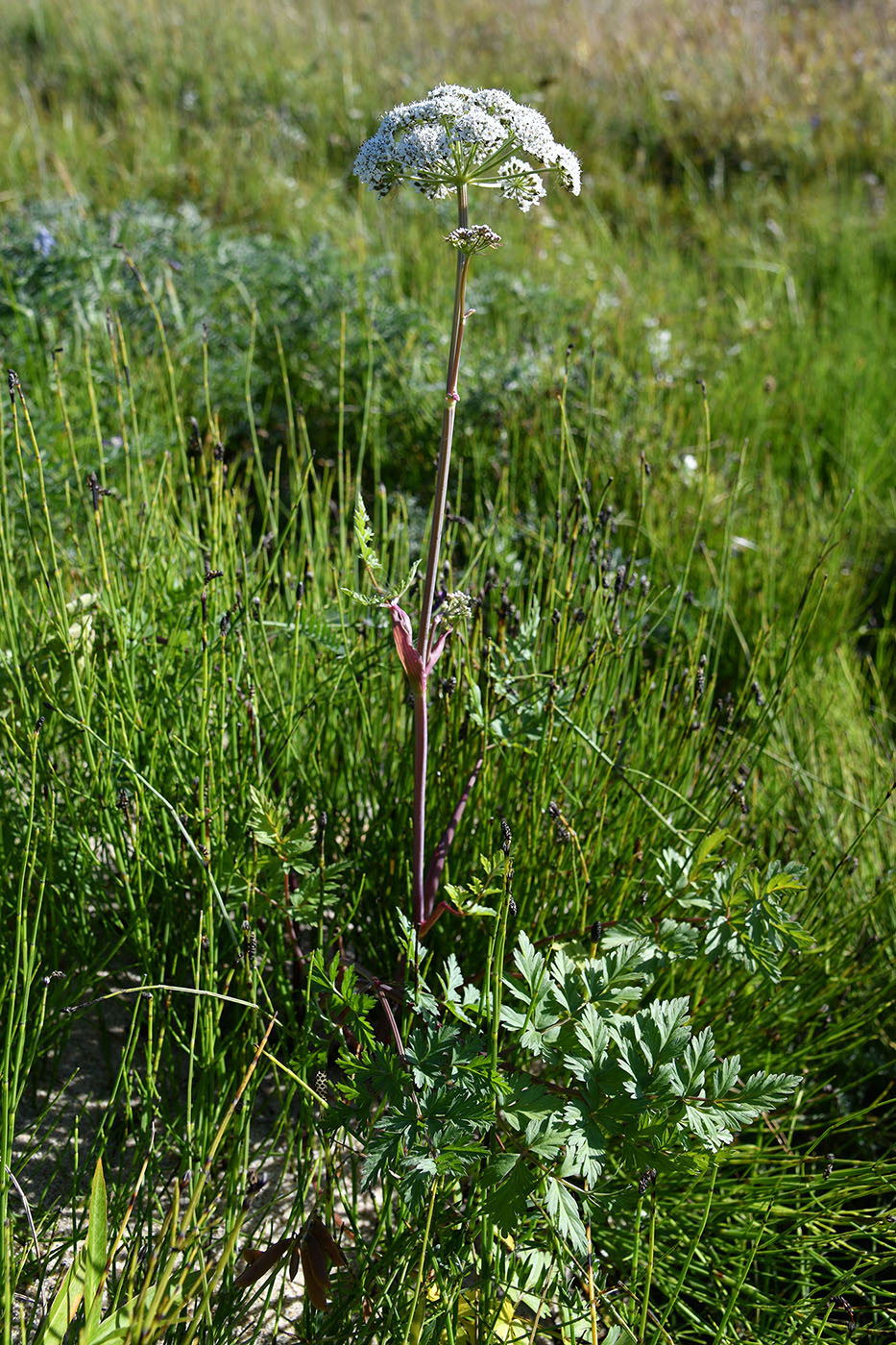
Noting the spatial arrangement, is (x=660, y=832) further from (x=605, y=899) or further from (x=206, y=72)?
(x=206, y=72)

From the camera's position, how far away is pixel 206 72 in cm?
744

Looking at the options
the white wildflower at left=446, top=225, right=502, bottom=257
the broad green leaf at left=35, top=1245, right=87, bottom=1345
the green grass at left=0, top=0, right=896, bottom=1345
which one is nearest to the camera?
Answer: the broad green leaf at left=35, top=1245, right=87, bottom=1345

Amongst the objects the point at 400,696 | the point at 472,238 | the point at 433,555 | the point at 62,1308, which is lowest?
the point at 62,1308

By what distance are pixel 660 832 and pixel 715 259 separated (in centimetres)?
429

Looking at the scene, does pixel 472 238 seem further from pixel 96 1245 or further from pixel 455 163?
pixel 96 1245

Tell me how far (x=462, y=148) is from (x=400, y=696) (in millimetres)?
983

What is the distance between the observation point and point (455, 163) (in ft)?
4.06

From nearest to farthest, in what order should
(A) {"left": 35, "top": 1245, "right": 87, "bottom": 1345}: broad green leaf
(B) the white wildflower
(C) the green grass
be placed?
1. (A) {"left": 35, "top": 1245, "right": 87, "bottom": 1345}: broad green leaf
2. (B) the white wildflower
3. (C) the green grass

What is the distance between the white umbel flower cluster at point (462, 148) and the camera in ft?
3.92

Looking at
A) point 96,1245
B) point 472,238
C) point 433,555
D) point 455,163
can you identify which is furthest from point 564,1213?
point 455,163

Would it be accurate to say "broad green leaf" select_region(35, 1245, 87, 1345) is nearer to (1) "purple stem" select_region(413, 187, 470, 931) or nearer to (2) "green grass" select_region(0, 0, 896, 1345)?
(2) "green grass" select_region(0, 0, 896, 1345)

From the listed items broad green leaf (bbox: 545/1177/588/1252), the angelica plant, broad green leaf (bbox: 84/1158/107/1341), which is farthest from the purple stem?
broad green leaf (bbox: 84/1158/107/1341)

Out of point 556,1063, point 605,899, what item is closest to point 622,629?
point 605,899

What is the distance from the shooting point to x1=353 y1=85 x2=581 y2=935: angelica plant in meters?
1.20
